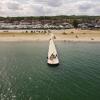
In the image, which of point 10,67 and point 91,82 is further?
point 10,67

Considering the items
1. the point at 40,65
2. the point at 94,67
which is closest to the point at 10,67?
the point at 40,65

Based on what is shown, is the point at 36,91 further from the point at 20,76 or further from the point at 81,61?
the point at 81,61

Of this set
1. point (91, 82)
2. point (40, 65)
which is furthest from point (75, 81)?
point (40, 65)

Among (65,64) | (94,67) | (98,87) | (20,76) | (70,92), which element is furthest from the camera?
(65,64)

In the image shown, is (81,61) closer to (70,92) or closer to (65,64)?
(65,64)

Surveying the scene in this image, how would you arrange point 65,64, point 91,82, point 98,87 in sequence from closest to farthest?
point 98,87, point 91,82, point 65,64

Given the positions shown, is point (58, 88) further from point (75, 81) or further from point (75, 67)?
point (75, 67)

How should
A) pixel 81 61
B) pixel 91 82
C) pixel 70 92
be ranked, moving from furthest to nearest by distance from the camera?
pixel 81 61 → pixel 91 82 → pixel 70 92

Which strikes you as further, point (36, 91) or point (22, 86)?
point (22, 86)

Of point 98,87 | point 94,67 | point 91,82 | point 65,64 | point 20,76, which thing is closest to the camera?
point 98,87
